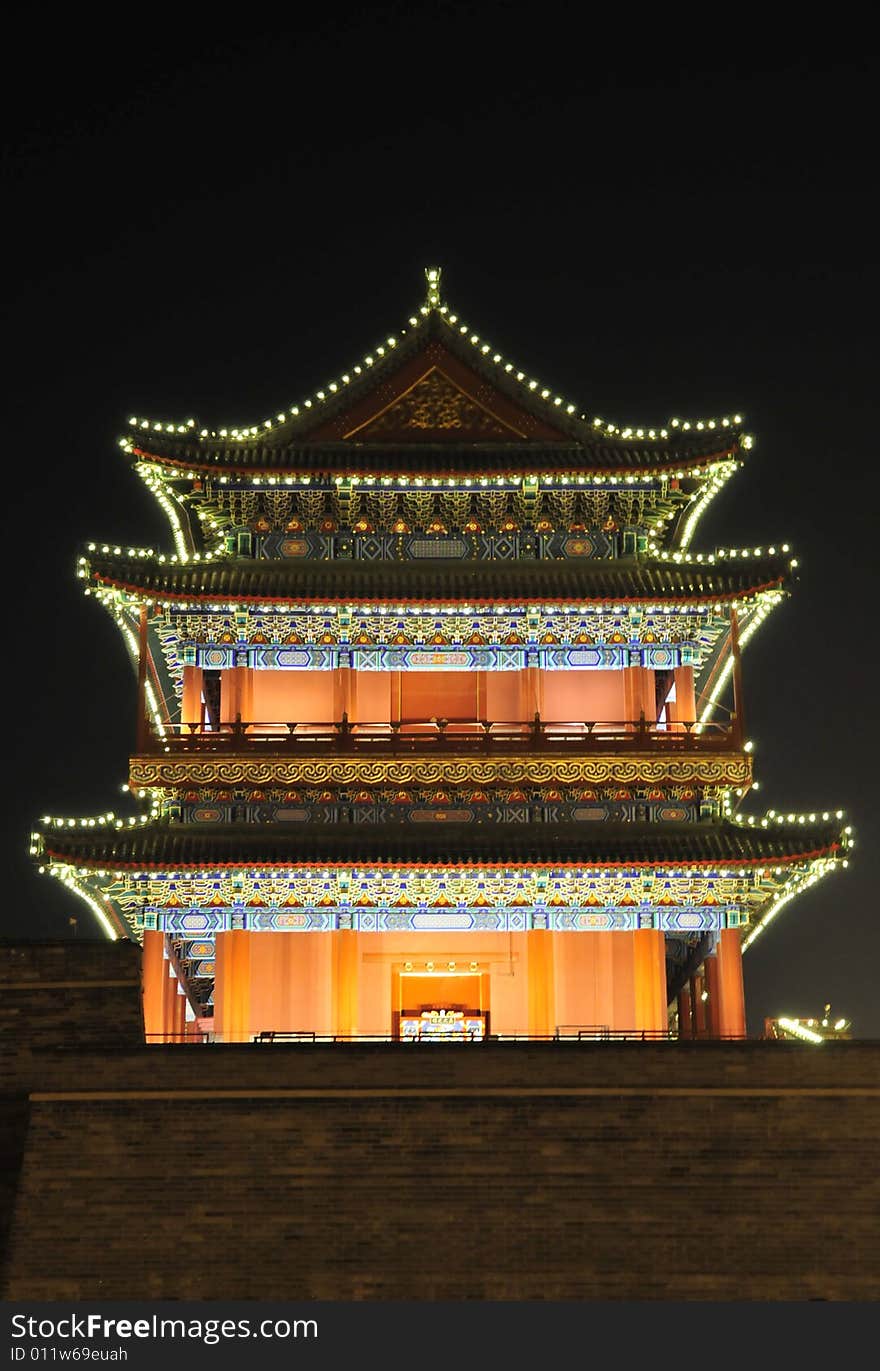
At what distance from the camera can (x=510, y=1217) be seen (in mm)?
24250

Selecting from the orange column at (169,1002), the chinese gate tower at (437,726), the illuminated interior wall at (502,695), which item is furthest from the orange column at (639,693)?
the orange column at (169,1002)

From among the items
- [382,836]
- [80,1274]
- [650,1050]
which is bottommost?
[80,1274]

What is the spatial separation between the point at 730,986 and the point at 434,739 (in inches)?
261

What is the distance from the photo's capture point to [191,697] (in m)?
35.0

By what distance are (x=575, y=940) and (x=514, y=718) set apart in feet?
13.9

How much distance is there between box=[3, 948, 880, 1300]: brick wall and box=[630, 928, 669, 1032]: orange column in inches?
272

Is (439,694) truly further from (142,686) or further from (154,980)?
(154,980)

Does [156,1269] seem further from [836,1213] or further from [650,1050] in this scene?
[836,1213]

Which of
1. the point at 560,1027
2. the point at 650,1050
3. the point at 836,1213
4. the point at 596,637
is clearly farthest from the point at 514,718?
the point at 836,1213

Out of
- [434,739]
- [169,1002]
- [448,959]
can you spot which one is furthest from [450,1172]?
[169,1002]

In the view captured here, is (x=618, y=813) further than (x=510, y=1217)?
Yes

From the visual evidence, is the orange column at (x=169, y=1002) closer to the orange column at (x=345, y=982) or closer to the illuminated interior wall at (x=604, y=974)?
the orange column at (x=345, y=982)

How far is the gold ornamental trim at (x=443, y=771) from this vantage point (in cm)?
3375

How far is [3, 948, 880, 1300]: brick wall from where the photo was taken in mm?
23781
